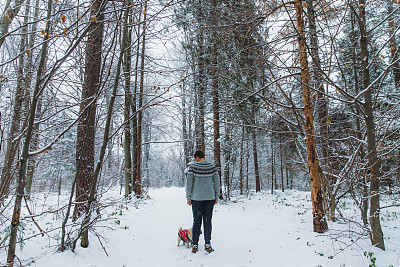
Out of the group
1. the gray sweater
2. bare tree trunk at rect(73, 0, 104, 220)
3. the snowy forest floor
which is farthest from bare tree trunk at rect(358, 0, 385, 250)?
bare tree trunk at rect(73, 0, 104, 220)

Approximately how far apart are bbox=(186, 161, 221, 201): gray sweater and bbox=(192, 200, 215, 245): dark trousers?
127 mm

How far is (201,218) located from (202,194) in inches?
18.2

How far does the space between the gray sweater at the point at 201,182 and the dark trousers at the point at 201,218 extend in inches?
5.0

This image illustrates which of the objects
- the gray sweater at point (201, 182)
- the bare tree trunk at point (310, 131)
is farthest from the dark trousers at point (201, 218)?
the bare tree trunk at point (310, 131)

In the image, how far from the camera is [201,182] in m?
4.22

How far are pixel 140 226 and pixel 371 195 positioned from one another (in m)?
5.18

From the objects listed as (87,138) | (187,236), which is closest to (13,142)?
(87,138)

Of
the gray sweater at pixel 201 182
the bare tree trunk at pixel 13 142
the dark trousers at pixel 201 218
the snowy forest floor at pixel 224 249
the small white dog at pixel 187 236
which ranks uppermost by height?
the bare tree trunk at pixel 13 142

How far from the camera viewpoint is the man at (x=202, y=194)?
4109mm

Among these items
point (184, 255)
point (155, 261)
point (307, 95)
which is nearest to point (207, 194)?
point (184, 255)

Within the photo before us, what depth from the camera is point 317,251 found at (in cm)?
401

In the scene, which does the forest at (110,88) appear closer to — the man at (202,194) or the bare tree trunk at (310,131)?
the bare tree trunk at (310,131)

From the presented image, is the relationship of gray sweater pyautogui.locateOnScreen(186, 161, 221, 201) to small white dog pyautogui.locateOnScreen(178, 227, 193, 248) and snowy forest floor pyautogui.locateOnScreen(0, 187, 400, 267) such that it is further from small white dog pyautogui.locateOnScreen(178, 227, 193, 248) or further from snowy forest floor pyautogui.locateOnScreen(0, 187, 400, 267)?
snowy forest floor pyautogui.locateOnScreen(0, 187, 400, 267)

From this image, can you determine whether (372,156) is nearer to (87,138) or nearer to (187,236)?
(187,236)
